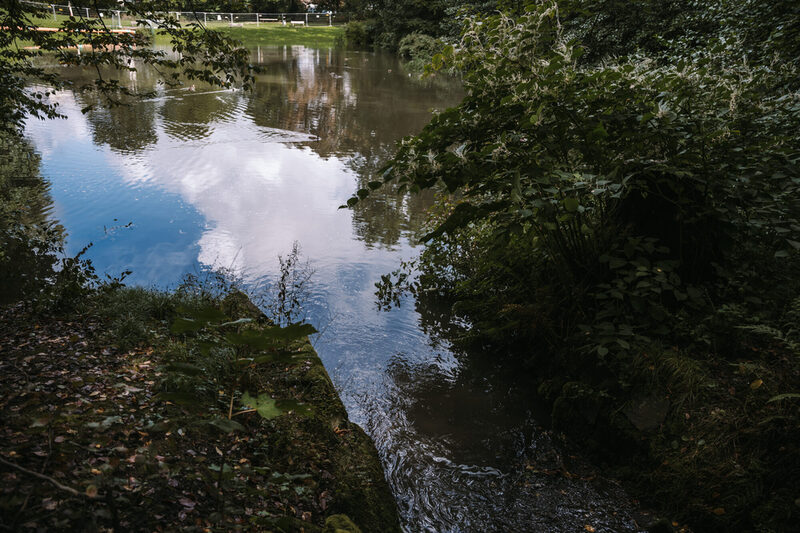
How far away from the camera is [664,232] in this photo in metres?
4.03

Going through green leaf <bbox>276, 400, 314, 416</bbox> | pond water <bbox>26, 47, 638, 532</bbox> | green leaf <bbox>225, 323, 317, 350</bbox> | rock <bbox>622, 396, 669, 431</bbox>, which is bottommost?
pond water <bbox>26, 47, 638, 532</bbox>

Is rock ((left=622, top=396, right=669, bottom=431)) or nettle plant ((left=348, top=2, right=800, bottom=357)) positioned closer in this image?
nettle plant ((left=348, top=2, right=800, bottom=357))

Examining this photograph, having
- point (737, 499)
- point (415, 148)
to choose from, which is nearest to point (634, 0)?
point (415, 148)

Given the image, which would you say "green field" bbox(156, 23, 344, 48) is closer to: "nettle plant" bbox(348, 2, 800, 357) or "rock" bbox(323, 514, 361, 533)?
"nettle plant" bbox(348, 2, 800, 357)

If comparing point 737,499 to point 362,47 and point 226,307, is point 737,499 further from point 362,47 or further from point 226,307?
point 362,47

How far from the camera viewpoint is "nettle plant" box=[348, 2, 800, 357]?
3266 millimetres

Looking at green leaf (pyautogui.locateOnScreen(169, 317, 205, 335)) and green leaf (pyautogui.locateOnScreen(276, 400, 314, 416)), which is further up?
green leaf (pyautogui.locateOnScreen(169, 317, 205, 335))

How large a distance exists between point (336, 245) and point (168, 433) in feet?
17.7

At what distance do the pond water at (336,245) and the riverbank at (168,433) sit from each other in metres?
0.68

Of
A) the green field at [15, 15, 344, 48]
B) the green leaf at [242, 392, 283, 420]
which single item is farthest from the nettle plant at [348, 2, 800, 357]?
the green field at [15, 15, 344, 48]

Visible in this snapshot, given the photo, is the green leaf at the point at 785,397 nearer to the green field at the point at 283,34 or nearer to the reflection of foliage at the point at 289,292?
the reflection of foliage at the point at 289,292

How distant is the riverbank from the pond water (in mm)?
682

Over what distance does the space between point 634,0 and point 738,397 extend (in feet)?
41.0

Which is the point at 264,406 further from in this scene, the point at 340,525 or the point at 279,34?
the point at 279,34
